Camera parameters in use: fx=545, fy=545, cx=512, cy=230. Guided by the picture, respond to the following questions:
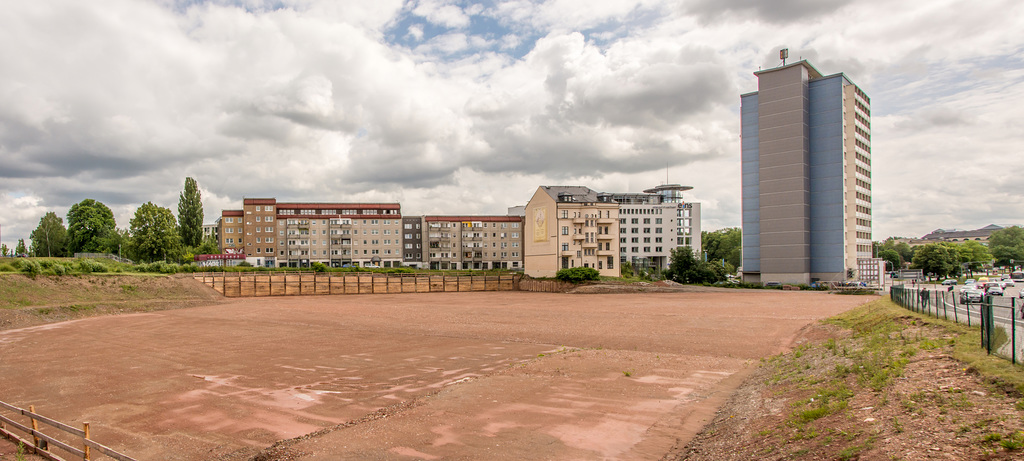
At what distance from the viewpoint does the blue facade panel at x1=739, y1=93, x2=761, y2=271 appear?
355 ft

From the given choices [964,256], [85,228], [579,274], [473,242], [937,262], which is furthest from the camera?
[964,256]

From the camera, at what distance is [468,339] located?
34.6 metres

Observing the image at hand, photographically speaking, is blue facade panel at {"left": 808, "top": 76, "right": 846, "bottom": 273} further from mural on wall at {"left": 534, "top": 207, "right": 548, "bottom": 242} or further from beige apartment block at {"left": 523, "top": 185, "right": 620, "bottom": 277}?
mural on wall at {"left": 534, "top": 207, "right": 548, "bottom": 242}

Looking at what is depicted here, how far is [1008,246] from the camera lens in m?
177

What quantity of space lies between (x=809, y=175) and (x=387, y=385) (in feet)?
334

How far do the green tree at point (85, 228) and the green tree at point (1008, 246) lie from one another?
224345mm

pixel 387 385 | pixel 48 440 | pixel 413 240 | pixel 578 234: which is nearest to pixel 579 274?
pixel 578 234

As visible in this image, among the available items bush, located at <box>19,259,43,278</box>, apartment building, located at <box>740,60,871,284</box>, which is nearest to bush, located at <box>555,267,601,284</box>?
apartment building, located at <box>740,60,871,284</box>

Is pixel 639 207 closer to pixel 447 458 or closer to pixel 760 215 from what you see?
pixel 760 215

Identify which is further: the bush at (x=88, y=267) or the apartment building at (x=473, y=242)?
the apartment building at (x=473, y=242)

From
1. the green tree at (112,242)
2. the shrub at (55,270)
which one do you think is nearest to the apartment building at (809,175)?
the shrub at (55,270)

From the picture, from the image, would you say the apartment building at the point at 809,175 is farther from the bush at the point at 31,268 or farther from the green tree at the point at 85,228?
the green tree at the point at 85,228

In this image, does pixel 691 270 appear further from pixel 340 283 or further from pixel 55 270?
pixel 55 270

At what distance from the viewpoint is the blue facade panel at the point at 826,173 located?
9744cm
